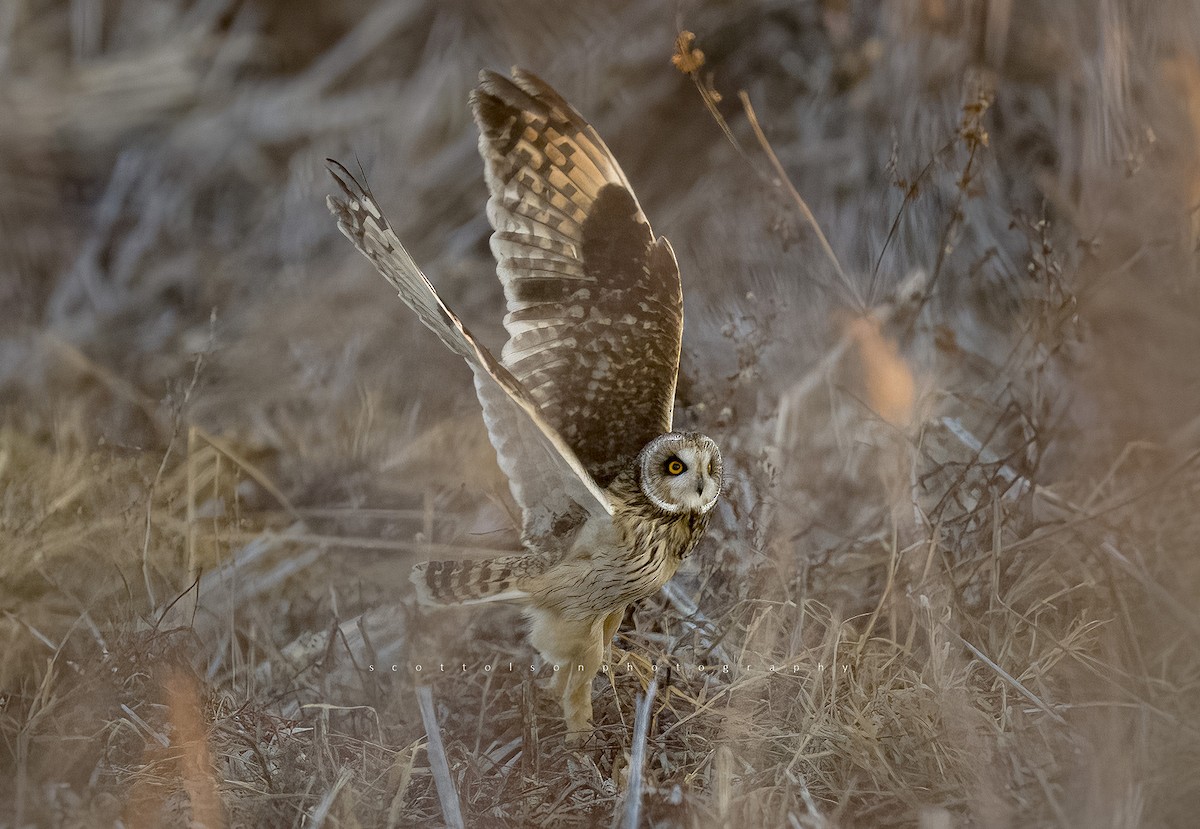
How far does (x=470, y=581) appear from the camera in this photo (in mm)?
1297

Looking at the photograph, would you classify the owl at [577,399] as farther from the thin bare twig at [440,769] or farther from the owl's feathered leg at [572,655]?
the thin bare twig at [440,769]

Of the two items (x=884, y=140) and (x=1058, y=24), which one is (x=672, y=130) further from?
(x=1058, y=24)

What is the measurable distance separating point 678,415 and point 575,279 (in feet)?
1.35

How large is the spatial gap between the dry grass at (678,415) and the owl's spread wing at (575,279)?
302mm

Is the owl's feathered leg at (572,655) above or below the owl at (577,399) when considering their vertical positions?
below

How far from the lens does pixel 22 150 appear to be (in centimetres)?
200

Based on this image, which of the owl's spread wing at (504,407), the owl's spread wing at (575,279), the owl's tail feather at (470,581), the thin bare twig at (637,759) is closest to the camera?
the owl's spread wing at (504,407)

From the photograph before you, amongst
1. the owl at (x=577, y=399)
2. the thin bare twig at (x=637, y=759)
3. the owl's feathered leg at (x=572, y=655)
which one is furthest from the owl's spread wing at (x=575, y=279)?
the thin bare twig at (x=637, y=759)

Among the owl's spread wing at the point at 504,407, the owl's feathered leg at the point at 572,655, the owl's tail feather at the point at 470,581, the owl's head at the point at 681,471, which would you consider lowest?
the owl's feathered leg at the point at 572,655

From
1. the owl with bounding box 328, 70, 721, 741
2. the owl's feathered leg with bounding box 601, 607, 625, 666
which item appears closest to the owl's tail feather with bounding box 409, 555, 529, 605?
the owl with bounding box 328, 70, 721, 741

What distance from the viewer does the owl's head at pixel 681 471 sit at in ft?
4.11

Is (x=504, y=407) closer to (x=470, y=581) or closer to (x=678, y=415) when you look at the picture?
(x=470, y=581)

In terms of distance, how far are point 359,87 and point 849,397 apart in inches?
47.3

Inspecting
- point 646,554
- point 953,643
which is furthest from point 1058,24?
point 646,554
